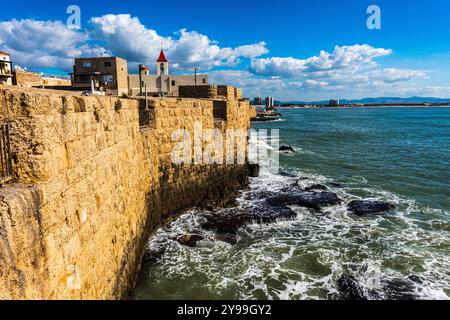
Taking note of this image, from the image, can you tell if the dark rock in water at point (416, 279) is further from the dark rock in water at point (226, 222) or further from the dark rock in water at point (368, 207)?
the dark rock in water at point (226, 222)

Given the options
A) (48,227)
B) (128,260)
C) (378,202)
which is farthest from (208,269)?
(378,202)

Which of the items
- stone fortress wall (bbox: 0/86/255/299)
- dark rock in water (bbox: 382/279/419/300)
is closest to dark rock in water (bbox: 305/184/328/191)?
dark rock in water (bbox: 382/279/419/300)

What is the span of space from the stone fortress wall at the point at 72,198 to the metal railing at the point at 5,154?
82 mm

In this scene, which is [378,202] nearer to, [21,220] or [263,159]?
[263,159]

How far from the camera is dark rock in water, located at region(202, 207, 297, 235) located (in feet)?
37.9

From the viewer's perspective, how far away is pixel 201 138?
550 inches

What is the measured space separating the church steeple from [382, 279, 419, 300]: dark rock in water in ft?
104

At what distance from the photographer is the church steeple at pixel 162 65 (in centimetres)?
3491

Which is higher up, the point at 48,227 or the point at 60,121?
the point at 60,121

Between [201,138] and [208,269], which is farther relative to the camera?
[201,138]

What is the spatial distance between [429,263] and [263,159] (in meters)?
16.8

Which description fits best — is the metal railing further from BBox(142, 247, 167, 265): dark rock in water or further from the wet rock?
the wet rock

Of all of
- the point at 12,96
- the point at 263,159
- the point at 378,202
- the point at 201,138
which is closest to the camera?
the point at 12,96
